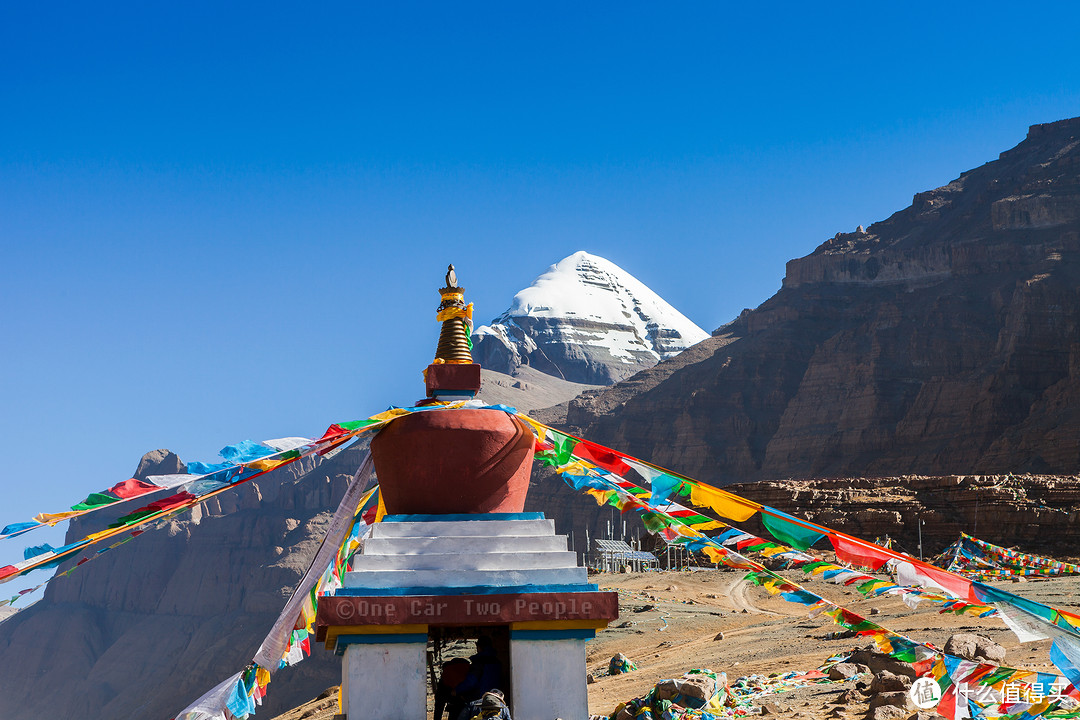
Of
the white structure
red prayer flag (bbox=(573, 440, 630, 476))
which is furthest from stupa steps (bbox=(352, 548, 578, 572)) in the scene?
red prayer flag (bbox=(573, 440, 630, 476))

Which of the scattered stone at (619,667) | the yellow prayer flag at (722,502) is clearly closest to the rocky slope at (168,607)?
the scattered stone at (619,667)

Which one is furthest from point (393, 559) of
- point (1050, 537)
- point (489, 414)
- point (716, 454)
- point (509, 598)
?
point (716, 454)

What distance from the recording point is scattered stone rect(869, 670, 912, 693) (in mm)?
11289

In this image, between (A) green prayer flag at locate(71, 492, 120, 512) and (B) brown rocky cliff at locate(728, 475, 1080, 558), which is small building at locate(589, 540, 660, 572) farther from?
(A) green prayer flag at locate(71, 492, 120, 512)

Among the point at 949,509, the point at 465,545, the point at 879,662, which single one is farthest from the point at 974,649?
the point at 949,509

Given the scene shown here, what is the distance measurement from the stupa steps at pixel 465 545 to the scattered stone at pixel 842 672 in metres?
4.94

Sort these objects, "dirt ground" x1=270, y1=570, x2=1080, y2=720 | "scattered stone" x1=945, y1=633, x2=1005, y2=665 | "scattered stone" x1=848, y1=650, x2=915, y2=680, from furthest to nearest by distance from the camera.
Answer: "dirt ground" x1=270, y1=570, x2=1080, y2=720 → "scattered stone" x1=945, y1=633, x2=1005, y2=665 → "scattered stone" x1=848, y1=650, x2=915, y2=680

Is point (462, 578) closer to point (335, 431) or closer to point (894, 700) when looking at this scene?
point (335, 431)

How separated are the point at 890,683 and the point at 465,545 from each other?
4935 millimetres

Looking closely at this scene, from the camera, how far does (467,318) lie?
11.7 meters

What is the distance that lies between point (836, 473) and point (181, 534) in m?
70.9

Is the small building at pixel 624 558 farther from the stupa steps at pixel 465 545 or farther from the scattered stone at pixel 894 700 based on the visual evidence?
the stupa steps at pixel 465 545

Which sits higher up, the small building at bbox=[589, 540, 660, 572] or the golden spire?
the golden spire

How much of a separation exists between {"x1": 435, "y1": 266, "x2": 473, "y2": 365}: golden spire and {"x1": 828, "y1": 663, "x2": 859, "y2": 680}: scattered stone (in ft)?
19.2
